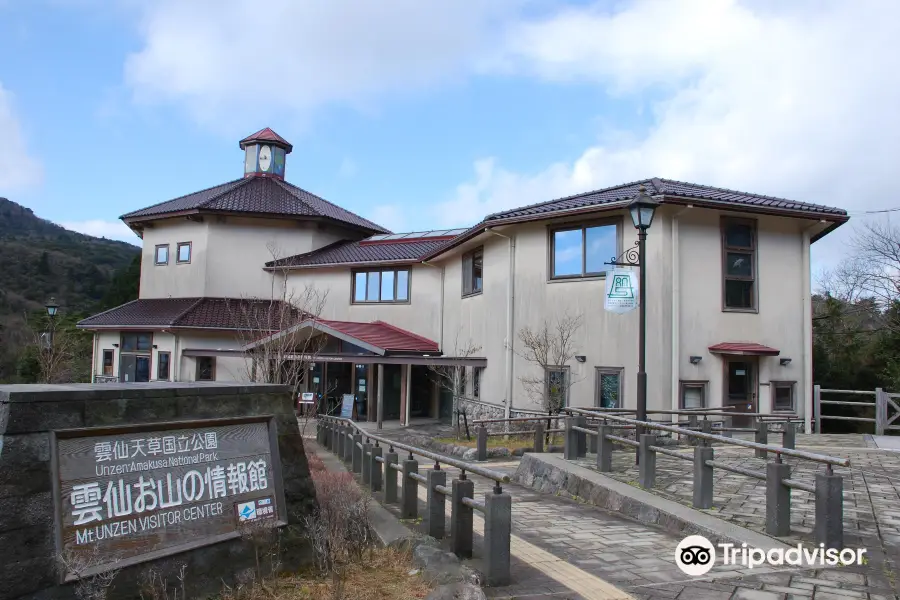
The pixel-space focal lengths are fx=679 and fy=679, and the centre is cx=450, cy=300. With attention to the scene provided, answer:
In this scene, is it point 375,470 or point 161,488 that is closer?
point 161,488

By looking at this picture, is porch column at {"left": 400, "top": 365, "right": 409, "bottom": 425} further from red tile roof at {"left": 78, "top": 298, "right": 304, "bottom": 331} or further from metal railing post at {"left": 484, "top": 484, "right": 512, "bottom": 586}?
metal railing post at {"left": 484, "top": 484, "right": 512, "bottom": 586}

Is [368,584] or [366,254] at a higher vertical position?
[366,254]

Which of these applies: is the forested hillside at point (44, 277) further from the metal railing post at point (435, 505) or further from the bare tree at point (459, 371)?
the metal railing post at point (435, 505)

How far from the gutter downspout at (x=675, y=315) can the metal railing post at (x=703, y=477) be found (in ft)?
26.7

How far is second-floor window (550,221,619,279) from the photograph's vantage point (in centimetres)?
1656

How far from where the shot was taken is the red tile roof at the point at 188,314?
25.6 metres

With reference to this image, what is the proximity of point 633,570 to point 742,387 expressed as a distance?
39.1 ft

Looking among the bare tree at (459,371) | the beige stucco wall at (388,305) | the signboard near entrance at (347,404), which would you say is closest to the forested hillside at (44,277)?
the beige stucco wall at (388,305)

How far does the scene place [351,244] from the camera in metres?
29.2

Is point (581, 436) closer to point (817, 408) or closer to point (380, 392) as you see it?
point (817, 408)

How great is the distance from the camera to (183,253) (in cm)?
2908

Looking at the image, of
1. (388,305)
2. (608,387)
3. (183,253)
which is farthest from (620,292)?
(183,253)

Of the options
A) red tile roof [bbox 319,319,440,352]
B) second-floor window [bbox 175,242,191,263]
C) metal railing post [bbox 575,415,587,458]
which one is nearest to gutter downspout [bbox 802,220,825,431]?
metal railing post [bbox 575,415,587,458]

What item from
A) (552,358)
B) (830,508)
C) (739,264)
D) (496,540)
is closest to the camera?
(496,540)
